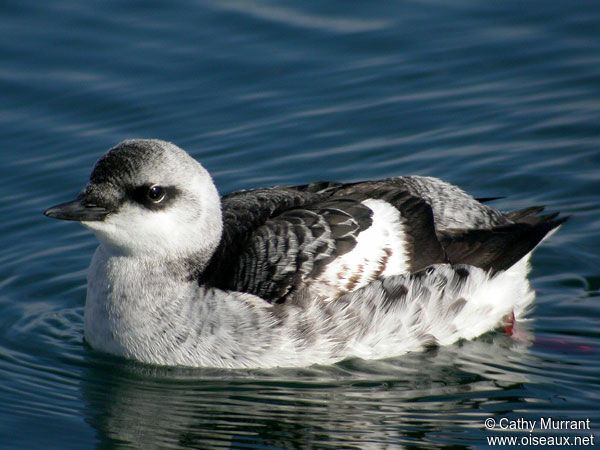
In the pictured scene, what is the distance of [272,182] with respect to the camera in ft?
47.3

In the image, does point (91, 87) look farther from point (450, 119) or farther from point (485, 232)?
point (485, 232)

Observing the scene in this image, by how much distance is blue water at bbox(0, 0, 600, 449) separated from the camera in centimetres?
1033

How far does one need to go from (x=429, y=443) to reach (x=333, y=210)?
253 centimetres

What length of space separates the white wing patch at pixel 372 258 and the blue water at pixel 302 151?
0.86 meters

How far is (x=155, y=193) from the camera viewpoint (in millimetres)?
10492

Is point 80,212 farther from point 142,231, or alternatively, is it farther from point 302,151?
point 302,151

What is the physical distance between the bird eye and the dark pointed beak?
0.41m

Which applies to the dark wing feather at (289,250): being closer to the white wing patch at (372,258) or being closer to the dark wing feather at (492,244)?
the white wing patch at (372,258)

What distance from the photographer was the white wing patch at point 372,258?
1079 centimetres

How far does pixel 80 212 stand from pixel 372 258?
9.18ft

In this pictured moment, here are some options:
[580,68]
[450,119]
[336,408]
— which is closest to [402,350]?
[336,408]

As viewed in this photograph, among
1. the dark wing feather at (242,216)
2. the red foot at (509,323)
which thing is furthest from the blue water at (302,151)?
the dark wing feather at (242,216)

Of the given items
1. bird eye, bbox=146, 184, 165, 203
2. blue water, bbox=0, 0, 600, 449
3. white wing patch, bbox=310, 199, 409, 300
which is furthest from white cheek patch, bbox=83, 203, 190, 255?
white wing patch, bbox=310, 199, 409, 300

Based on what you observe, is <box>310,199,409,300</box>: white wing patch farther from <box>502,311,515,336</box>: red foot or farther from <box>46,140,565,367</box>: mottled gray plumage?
<box>502,311,515,336</box>: red foot
